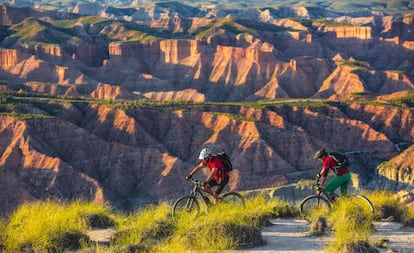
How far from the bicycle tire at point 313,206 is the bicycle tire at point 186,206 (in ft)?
11.5

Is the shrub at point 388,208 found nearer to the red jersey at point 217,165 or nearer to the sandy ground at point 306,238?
the sandy ground at point 306,238

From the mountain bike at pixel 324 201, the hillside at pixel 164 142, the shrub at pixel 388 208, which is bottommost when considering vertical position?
the hillside at pixel 164 142

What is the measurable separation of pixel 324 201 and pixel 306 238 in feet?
8.06

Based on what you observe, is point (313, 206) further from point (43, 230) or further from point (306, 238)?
point (43, 230)

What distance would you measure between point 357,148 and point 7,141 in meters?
47.5

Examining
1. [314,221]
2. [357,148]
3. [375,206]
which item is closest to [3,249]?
[314,221]

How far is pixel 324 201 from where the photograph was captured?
25.5m

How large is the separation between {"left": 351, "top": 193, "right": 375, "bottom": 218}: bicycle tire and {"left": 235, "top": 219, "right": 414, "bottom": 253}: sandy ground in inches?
20.5

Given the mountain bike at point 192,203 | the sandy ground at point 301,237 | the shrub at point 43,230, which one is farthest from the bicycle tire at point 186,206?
the shrub at point 43,230

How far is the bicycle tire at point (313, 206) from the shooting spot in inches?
999

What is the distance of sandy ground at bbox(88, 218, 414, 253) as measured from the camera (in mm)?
22000

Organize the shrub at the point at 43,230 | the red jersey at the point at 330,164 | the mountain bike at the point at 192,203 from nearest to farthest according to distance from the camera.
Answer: the shrub at the point at 43,230 → the red jersey at the point at 330,164 → the mountain bike at the point at 192,203

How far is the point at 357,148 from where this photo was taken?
110 m

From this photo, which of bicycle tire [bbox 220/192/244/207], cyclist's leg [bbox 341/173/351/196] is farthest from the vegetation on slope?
cyclist's leg [bbox 341/173/351/196]
